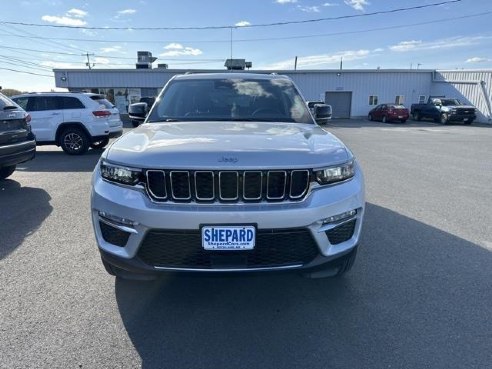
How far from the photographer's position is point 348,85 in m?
34.3

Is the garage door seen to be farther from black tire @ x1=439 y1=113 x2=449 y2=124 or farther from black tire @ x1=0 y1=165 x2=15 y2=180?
black tire @ x1=0 y1=165 x2=15 y2=180

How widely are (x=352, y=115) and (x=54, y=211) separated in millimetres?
33100

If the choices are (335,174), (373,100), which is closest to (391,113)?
(373,100)

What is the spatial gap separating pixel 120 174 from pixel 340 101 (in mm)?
34646

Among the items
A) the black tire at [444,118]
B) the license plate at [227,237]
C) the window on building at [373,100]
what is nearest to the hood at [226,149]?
the license plate at [227,237]

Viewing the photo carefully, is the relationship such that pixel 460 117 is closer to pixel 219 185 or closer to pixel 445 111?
pixel 445 111

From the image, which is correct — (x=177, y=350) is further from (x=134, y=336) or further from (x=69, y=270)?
(x=69, y=270)

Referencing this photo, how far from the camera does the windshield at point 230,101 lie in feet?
12.9

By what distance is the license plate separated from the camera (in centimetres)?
244

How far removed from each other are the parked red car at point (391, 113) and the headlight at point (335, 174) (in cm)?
2931

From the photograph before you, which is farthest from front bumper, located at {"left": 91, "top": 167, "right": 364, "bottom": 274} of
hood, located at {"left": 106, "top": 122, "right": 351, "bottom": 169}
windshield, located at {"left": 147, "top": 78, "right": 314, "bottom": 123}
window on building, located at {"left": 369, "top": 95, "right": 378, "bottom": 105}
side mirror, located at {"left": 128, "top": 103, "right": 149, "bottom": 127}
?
window on building, located at {"left": 369, "top": 95, "right": 378, "bottom": 105}

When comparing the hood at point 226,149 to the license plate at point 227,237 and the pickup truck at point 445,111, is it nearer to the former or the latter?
the license plate at point 227,237

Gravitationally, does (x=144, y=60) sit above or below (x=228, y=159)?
above

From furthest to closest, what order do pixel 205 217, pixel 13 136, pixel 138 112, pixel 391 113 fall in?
pixel 391 113, pixel 13 136, pixel 138 112, pixel 205 217
